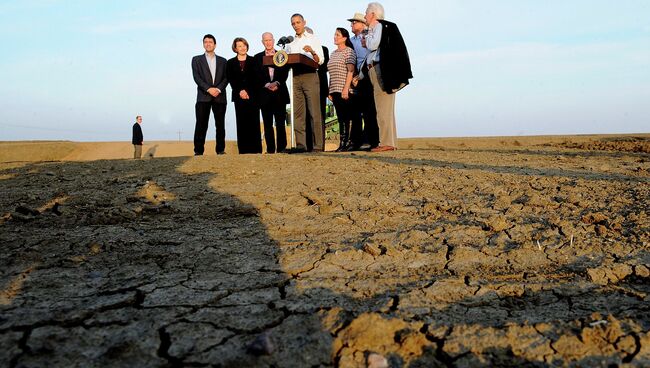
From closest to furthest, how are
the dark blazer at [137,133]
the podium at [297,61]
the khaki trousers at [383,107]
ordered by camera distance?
the khaki trousers at [383,107] → the podium at [297,61] → the dark blazer at [137,133]

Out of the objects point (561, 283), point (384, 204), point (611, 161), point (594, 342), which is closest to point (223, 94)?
point (384, 204)

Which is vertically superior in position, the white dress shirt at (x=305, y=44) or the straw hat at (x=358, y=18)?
the straw hat at (x=358, y=18)

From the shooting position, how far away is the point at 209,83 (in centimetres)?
650

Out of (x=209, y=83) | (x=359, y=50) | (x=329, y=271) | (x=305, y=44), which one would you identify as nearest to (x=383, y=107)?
(x=359, y=50)

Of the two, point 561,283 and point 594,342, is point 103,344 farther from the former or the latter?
point 561,283

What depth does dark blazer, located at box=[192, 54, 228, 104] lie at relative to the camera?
6.47 meters

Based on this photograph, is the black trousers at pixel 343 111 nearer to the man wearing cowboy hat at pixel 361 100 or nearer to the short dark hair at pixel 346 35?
the man wearing cowboy hat at pixel 361 100

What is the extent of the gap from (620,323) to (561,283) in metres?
0.42

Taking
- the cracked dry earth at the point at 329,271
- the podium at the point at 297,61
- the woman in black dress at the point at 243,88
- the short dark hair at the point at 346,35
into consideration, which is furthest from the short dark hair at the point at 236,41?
the cracked dry earth at the point at 329,271

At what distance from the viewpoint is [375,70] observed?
590 centimetres

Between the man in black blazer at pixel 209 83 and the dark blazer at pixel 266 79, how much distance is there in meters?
0.44

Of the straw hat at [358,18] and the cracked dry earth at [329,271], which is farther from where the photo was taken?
the straw hat at [358,18]

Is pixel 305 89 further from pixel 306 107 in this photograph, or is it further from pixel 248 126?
pixel 248 126

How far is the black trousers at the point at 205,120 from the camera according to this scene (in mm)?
6531
